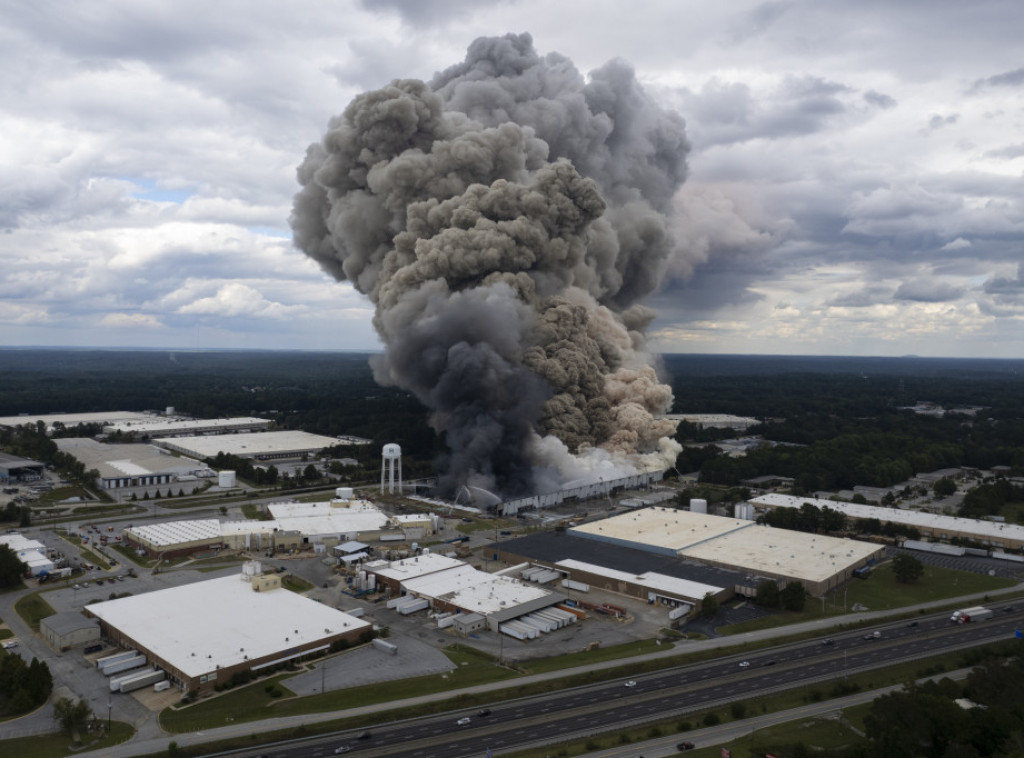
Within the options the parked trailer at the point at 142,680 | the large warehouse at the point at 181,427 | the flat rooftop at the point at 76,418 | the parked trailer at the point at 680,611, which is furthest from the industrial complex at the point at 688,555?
the flat rooftop at the point at 76,418

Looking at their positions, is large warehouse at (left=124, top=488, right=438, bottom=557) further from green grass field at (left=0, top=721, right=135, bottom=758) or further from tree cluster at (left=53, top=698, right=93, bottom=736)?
green grass field at (left=0, top=721, right=135, bottom=758)

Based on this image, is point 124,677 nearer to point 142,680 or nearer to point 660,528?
point 142,680

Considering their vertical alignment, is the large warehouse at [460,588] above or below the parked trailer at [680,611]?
above

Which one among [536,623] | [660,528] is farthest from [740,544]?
[536,623]

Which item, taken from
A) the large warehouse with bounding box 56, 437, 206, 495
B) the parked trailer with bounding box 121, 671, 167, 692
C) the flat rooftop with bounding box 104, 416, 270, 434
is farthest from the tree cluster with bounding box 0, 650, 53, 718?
the flat rooftop with bounding box 104, 416, 270, 434

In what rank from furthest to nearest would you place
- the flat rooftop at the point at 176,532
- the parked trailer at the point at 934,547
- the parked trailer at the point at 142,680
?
the parked trailer at the point at 934,547 < the flat rooftop at the point at 176,532 < the parked trailer at the point at 142,680

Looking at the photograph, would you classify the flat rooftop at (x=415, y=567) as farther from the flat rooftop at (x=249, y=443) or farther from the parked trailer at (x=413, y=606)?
the flat rooftop at (x=249, y=443)
